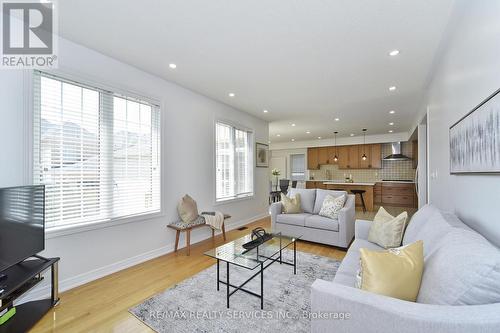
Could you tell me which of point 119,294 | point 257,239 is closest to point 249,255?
point 257,239

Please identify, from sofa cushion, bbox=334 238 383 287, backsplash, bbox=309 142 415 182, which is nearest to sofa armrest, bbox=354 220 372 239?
sofa cushion, bbox=334 238 383 287

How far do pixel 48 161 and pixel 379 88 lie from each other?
457 cm

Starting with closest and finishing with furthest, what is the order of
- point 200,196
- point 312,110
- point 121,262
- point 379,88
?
1. point 121,262
2. point 379,88
3. point 200,196
4. point 312,110

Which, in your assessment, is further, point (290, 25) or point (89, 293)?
point (89, 293)

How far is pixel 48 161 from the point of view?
221 cm

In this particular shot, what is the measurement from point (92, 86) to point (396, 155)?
8.66m

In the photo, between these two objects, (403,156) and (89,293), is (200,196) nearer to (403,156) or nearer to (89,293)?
(89,293)

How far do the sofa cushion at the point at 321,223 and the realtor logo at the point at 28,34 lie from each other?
382 centimetres

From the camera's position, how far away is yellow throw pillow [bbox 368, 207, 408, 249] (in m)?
2.23

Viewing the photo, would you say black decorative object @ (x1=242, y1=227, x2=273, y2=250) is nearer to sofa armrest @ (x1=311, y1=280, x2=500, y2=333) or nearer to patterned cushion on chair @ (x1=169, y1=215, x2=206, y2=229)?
patterned cushion on chair @ (x1=169, y1=215, x2=206, y2=229)

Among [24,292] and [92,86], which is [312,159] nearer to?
[92,86]

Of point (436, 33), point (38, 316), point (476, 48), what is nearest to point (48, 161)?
point (38, 316)

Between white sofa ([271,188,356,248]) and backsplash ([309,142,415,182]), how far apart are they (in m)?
5.71

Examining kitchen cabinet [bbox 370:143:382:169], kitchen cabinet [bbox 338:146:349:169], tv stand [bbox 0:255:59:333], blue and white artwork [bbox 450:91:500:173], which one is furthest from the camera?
kitchen cabinet [bbox 338:146:349:169]
